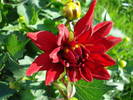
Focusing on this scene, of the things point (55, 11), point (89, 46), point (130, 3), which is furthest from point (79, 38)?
point (130, 3)

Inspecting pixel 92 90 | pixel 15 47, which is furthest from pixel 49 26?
pixel 92 90

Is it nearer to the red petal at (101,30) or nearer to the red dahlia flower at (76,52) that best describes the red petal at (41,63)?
the red dahlia flower at (76,52)

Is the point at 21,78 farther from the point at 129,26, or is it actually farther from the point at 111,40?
the point at 129,26

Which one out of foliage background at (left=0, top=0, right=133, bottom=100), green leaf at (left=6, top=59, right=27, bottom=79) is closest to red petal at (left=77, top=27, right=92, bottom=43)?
foliage background at (left=0, top=0, right=133, bottom=100)

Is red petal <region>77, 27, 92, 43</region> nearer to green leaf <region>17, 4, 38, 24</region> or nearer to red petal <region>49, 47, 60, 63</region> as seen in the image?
red petal <region>49, 47, 60, 63</region>

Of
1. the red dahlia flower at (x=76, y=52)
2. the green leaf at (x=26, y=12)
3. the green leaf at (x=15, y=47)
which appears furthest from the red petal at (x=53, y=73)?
the green leaf at (x=26, y=12)

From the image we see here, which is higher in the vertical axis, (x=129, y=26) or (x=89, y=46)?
(x=89, y=46)

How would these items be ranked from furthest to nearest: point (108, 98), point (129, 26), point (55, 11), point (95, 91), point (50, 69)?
1. point (129, 26)
2. point (108, 98)
3. point (55, 11)
4. point (95, 91)
5. point (50, 69)
